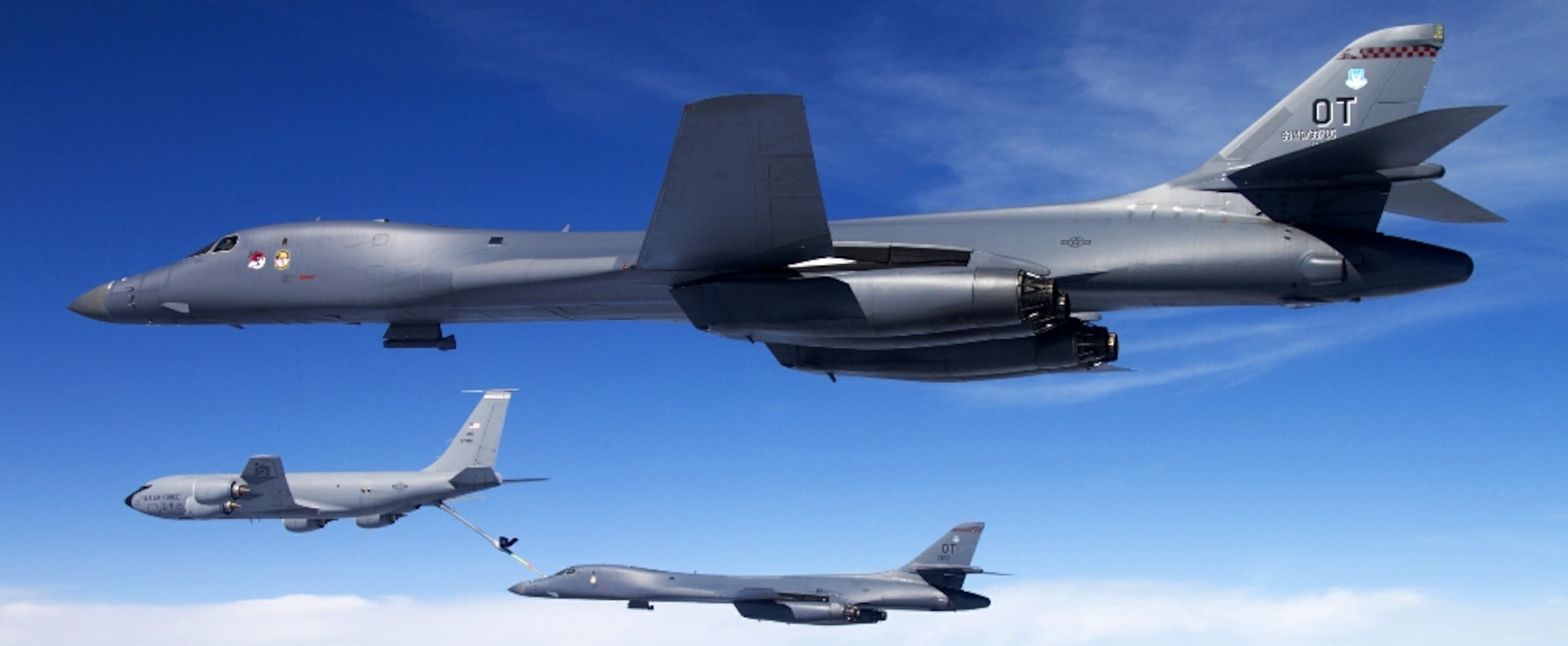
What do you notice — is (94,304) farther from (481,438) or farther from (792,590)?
(792,590)

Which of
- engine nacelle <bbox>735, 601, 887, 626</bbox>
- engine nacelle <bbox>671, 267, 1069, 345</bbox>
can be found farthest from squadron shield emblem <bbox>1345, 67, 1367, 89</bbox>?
engine nacelle <bbox>735, 601, 887, 626</bbox>

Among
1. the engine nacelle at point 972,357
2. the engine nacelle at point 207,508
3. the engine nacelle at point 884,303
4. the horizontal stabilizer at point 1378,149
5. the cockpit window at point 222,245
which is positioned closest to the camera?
the horizontal stabilizer at point 1378,149

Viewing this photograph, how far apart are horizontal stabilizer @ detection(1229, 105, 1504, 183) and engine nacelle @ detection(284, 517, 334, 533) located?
33924 mm

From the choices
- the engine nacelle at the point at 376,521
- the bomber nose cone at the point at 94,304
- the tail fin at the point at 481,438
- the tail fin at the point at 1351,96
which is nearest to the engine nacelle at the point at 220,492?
the engine nacelle at the point at 376,521

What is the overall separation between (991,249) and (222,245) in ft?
35.4

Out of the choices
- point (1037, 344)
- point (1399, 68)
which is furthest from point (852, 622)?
point (1399, 68)

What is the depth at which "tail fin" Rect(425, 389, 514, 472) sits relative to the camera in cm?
4028

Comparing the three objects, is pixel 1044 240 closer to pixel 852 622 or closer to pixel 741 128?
pixel 741 128

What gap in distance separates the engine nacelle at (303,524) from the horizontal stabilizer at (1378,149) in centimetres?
3392

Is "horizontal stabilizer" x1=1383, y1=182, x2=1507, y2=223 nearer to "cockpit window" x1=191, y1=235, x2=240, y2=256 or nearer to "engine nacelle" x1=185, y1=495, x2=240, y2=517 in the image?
"cockpit window" x1=191, y1=235, x2=240, y2=256

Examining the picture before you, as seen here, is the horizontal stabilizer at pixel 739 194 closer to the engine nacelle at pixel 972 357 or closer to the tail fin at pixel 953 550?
the engine nacelle at pixel 972 357

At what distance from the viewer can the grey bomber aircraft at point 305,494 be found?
36094 mm

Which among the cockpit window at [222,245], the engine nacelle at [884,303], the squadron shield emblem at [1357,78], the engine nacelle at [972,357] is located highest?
the squadron shield emblem at [1357,78]

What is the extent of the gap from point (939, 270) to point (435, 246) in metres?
6.93
